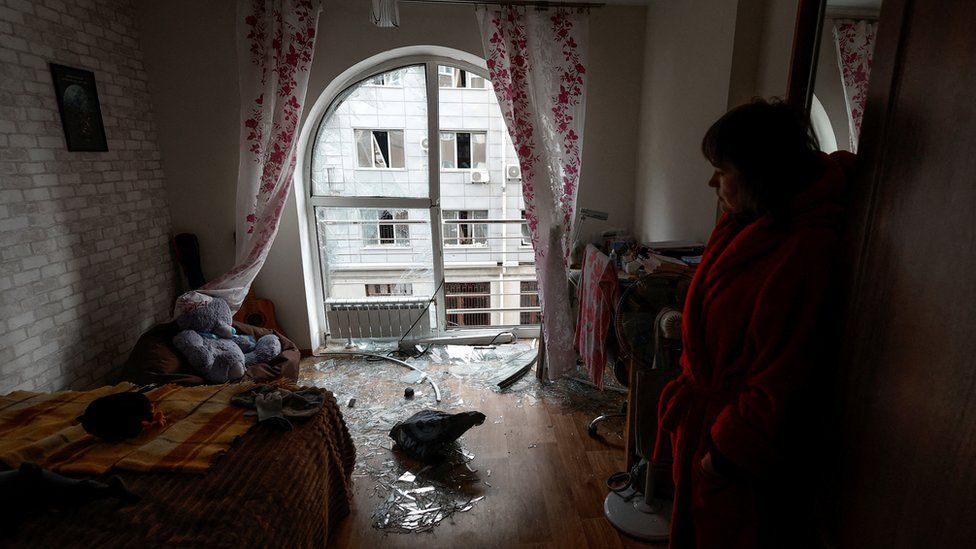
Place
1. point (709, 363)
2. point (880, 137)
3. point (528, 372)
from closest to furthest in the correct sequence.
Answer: point (880, 137) < point (709, 363) < point (528, 372)

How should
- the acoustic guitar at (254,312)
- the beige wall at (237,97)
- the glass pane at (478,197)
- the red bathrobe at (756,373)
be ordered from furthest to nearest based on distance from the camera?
the glass pane at (478,197) → the acoustic guitar at (254,312) → the beige wall at (237,97) → the red bathrobe at (756,373)

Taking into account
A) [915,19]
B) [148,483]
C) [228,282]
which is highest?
[915,19]

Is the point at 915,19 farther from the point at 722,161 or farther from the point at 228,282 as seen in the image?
the point at 228,282

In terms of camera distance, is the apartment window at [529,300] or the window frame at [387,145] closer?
the window frame at [387,145]

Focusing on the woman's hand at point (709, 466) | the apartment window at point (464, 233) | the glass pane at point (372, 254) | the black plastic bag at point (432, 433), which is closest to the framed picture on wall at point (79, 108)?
the glass pane at point (372, 254)

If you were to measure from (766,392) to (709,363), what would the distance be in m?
0.19

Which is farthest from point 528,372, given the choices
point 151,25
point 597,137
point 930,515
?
point 151,25

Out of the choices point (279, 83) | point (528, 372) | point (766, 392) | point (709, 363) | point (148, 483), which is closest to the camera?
point (766, 392)

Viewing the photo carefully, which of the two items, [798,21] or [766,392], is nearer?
[766,392]

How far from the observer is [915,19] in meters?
0.64

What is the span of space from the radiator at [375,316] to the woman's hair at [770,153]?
9.14ft

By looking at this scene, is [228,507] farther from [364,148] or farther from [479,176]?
[479,176]

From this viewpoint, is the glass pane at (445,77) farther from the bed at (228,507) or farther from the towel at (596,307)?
the bed at (228,507)

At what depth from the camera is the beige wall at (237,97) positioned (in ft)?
9.16
